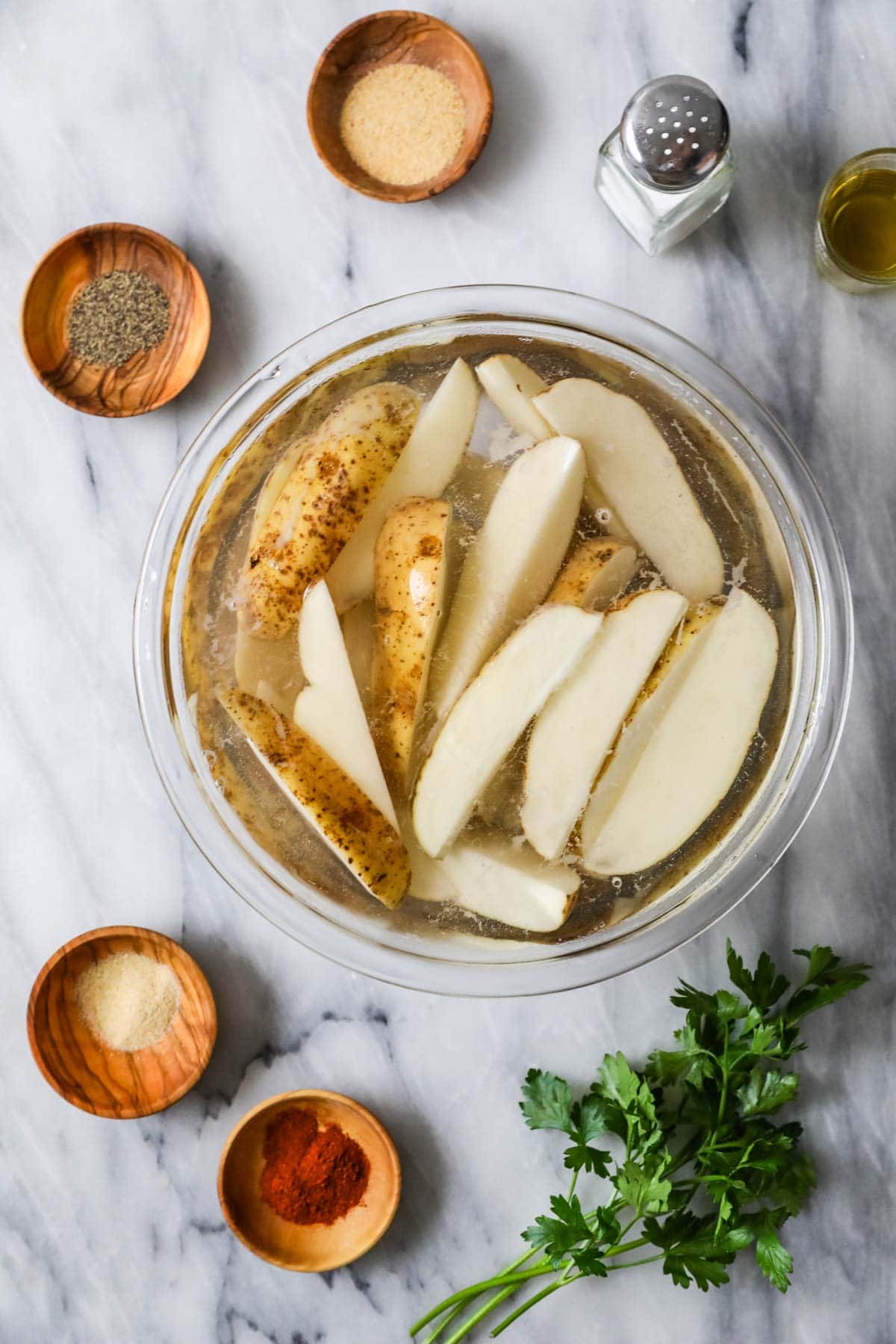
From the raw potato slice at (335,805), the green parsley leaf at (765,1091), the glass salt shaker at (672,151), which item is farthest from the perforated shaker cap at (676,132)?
the green parsley leaf at (765,1091)

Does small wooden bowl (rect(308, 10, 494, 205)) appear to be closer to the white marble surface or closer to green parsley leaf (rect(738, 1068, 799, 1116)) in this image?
the white marble surface

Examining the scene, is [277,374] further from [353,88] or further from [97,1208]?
[97,1208]

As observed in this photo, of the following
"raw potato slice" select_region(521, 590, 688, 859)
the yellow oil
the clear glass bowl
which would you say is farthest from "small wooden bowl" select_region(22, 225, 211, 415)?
the yellow oil

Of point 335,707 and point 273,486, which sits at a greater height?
point 273,486

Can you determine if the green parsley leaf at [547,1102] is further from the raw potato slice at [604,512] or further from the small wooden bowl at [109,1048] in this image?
the raw potato slice at [604,512]

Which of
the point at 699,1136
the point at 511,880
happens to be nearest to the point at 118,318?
the point at 511,880

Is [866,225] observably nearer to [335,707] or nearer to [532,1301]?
[335,707]
